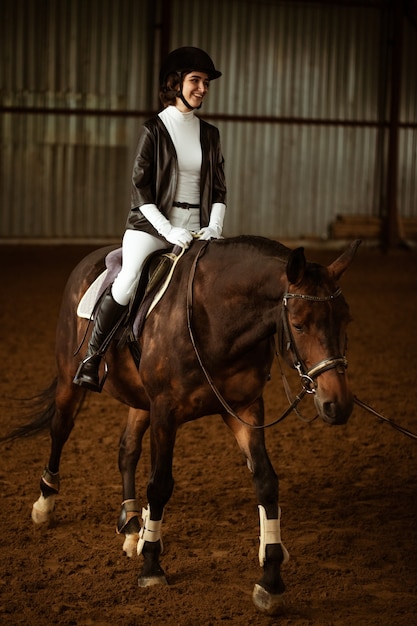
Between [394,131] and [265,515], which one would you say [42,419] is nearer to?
[265,515]

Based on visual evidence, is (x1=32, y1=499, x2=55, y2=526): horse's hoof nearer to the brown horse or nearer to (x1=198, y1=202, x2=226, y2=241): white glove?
the brown horse

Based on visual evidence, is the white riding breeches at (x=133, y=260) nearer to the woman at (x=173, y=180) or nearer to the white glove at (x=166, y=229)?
the woman at (x=173, y=180)

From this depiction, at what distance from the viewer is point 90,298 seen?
5.30 metres

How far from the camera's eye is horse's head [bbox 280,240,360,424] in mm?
3990

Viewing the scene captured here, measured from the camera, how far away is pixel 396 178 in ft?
63.7

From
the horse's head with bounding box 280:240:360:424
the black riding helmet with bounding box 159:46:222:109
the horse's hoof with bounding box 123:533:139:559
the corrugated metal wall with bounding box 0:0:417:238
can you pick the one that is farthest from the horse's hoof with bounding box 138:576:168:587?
the corrugated metal wall with bounding box 0:0:417:238

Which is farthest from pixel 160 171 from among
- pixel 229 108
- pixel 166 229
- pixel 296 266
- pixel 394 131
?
pixel 394 131

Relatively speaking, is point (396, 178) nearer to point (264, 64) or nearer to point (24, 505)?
point (264, 64)

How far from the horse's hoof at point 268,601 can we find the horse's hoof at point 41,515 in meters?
1.50

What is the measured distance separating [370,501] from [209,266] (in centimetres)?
211

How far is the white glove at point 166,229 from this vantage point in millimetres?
4621

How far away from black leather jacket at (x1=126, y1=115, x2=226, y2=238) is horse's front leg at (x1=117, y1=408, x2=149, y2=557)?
1219 mm

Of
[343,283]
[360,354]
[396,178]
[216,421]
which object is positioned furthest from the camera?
[396,178]

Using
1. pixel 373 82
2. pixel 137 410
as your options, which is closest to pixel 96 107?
pixel 373 82
